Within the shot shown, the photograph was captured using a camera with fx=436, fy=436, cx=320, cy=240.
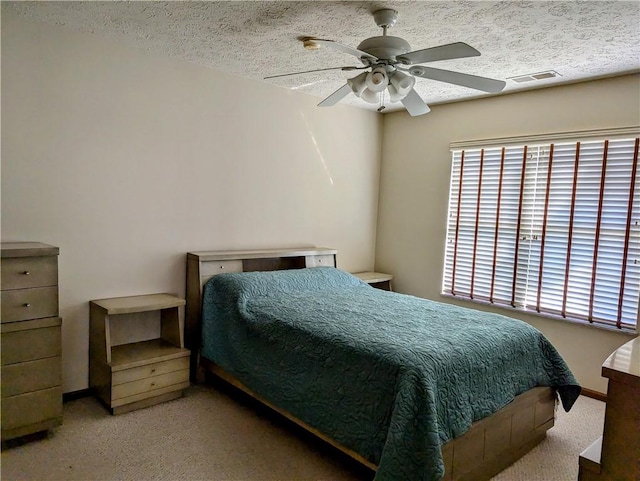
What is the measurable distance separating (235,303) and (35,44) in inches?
79.8

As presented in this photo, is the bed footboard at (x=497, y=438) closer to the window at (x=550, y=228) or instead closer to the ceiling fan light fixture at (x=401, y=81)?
the window at (x=550, y=228)

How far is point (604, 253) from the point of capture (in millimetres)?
3279

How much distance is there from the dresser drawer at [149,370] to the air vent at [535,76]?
10.6ft

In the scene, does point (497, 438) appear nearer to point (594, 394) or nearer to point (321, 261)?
point (594, 394)

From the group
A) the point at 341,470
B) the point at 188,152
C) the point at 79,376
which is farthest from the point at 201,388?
the point at 188,152

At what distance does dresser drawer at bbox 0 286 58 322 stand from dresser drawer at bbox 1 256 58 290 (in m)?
0.03

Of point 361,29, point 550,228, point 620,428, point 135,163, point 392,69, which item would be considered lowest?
point 620,428

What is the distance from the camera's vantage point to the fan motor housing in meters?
2.22

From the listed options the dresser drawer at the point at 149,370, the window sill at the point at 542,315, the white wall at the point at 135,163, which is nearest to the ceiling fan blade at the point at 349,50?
the white wall at the point at 135,163

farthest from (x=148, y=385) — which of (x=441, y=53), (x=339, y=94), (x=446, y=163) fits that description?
(x=446, y=163)

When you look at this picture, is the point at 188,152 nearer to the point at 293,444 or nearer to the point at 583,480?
the point at 293,444

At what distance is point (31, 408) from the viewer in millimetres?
2359

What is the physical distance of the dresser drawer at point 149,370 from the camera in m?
2.73

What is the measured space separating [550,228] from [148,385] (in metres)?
3.27
